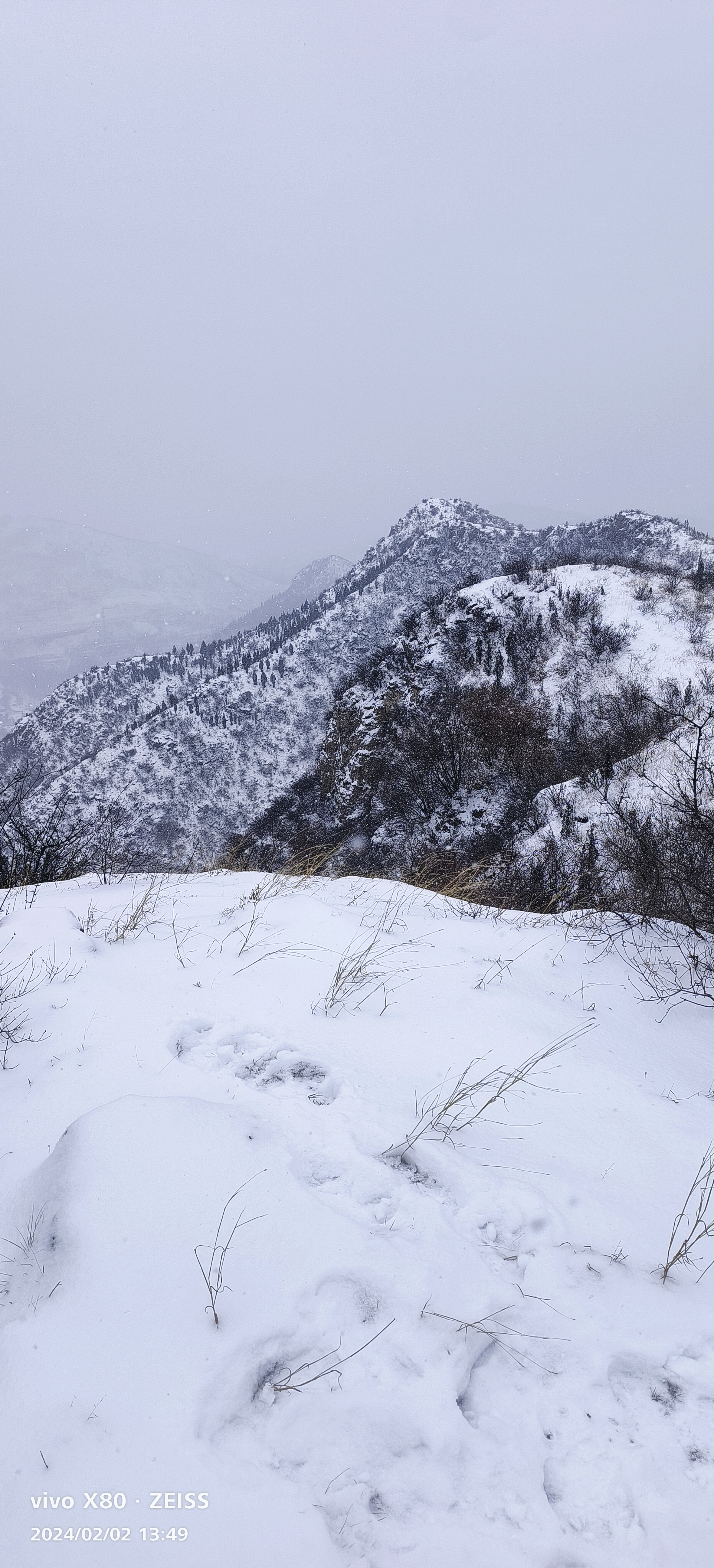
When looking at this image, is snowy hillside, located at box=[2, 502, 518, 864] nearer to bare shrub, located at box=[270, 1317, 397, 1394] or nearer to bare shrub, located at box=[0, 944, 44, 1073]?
bare shrub, located at box=[0, 944, 44, 1073]

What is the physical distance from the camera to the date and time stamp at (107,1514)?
1.30m

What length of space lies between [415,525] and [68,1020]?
133392mm

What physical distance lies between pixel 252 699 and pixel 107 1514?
7774 cm

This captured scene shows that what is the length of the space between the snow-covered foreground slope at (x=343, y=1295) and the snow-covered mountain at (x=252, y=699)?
38.8 metres

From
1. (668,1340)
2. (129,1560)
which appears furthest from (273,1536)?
(668,1340)

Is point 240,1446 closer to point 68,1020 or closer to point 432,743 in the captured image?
point 68,1020

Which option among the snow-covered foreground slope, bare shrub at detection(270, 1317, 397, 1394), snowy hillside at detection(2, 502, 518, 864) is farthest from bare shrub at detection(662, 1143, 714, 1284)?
snowy hillside at detection(2, 502, 518, 864)

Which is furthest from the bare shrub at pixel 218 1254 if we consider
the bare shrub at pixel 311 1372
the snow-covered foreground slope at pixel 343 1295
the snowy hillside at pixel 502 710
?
the snowy hillside at pixel 502 710

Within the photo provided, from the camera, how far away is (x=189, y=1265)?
1700 mm

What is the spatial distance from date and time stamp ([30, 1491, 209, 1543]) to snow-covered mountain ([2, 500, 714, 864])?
132 feet

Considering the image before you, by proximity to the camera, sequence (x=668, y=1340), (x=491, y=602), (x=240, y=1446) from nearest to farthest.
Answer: (x=240, y=1446), (x=668, y=1340), (x=491, y=602)

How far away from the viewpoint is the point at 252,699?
76500 mm

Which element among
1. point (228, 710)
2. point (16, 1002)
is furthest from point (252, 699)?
point (16, 1002)

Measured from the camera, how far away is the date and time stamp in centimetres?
130
